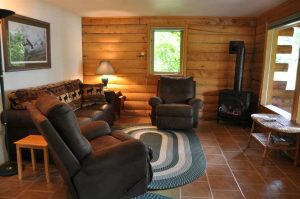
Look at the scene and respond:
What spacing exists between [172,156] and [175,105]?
1.24m

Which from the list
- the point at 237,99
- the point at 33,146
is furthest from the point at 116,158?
the point at 237,99

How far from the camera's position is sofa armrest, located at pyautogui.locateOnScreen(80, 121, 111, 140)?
8.39ft

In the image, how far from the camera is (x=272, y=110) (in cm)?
392

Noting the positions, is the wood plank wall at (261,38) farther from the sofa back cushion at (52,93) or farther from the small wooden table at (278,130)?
the sofa back cushion at (52,93)

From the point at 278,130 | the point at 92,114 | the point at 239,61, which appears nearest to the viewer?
the point at 278,130

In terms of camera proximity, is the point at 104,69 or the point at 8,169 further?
the point at 104,69

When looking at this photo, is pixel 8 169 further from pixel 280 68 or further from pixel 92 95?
pixel 280 68

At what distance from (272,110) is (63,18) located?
13.0 ft

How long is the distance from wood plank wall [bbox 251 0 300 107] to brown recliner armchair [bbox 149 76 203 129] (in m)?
1.25

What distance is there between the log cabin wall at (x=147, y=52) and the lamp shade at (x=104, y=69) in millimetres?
404

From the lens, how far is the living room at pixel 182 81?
104 inches

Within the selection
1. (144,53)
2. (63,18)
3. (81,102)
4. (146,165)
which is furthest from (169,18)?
(146,165)

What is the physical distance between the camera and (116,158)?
6.42ft

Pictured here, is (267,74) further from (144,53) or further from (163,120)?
(144,53)
